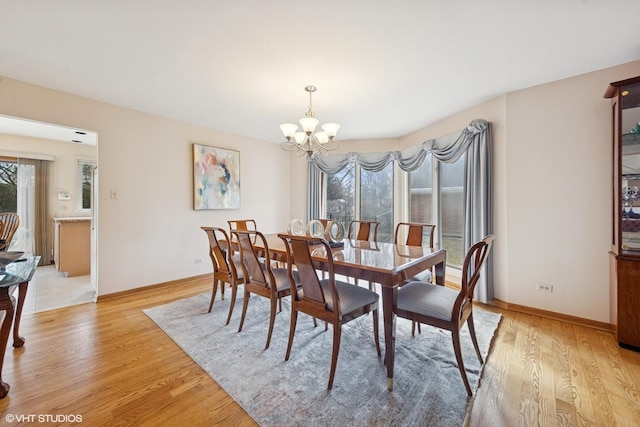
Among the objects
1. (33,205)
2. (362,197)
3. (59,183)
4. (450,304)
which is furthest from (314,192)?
(33,205)

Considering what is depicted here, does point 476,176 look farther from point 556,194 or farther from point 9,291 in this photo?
point 9,291

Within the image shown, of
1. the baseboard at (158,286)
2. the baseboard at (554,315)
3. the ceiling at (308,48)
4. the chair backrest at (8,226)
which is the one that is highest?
the ceiling at (308,48)

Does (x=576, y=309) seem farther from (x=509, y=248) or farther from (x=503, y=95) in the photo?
(x=503, y=95)

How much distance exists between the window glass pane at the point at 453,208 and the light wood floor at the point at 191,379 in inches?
53.8

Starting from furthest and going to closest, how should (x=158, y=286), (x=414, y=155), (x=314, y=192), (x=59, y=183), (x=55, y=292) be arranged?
(x=314, y=192)
(x=59, y=183)
(x=414, y=155)
(x=158, y=286)
(x=55, y=292)

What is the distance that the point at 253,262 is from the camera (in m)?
2.35

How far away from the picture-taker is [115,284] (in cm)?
332

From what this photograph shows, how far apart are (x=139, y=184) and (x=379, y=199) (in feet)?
12.3

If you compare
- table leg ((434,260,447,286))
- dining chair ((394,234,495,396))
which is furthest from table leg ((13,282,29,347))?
table leg ((434,260,447,286))

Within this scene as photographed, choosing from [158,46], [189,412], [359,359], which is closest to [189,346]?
[189,412]

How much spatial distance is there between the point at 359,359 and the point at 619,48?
325cm

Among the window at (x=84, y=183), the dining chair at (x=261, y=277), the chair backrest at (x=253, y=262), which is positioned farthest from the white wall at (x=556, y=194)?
the window at (x=84, y=183)

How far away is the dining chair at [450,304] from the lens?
165 centimetres

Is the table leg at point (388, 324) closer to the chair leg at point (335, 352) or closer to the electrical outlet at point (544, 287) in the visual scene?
the chair leg at point (335, 352)
